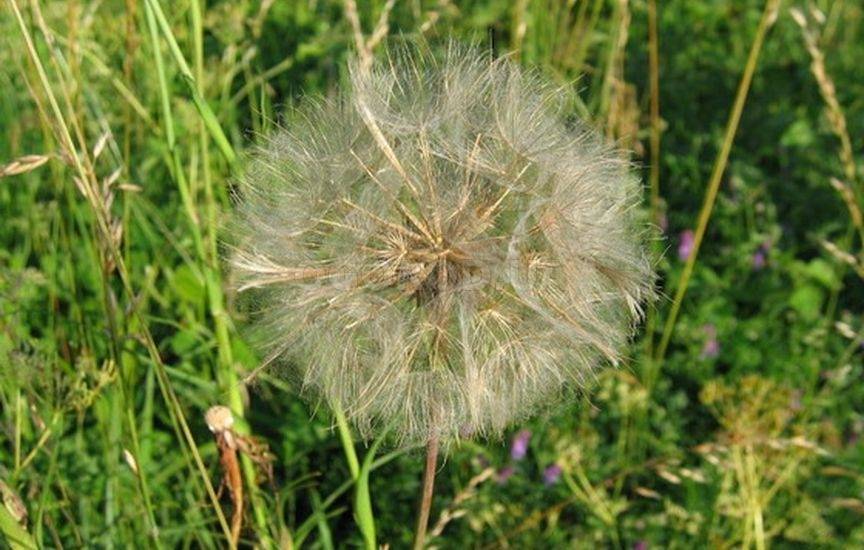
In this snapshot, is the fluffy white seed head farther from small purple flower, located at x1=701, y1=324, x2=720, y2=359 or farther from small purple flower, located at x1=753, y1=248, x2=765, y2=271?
small purple flower, located at x1=753, y1=248, x2=765, y2=271

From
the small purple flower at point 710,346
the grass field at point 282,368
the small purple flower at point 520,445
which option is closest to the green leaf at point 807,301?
the grass field at point 282,368

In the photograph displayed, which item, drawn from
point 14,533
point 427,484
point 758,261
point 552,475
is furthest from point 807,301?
point 14,533

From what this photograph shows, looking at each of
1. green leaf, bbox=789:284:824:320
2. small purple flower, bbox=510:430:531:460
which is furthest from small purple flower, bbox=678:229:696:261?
small purple flower, bbox=510:430:531:460

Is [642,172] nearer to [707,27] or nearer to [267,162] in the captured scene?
[707,27]

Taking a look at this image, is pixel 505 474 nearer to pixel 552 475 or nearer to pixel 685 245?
pixel 552 475

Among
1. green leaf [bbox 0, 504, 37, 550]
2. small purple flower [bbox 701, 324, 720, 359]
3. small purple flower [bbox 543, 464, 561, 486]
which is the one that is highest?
green leaf [bbox 0, 504, 37, 550]
